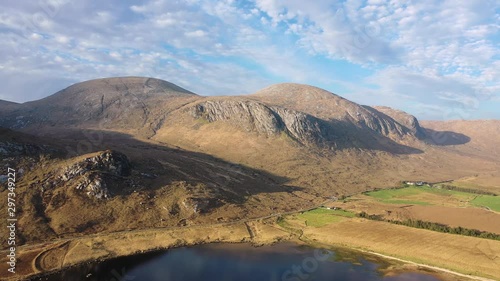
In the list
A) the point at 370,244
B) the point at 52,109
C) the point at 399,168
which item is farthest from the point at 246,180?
the point at 52,109

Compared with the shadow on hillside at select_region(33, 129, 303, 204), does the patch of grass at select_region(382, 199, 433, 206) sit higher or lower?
lower

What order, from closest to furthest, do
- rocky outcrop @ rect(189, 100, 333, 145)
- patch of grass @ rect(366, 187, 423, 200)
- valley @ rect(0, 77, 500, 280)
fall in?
valley @ rect(0, 77, 500, 280)
patch of grass @ rect(366, 187, 423, 200)
rocky outcrop @ rect(189, 100, 333, 145)

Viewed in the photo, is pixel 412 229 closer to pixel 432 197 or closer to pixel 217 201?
pixel 217 201

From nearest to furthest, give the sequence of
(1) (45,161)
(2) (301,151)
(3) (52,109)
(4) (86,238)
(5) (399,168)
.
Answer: (4) (86,238) < (1) (45,161) < (2) (301,151) < (5) (399,168) < (3) (52,109)

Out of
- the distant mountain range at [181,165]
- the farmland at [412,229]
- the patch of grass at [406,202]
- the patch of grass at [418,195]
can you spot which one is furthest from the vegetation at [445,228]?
the distant mountain range at [181,165]

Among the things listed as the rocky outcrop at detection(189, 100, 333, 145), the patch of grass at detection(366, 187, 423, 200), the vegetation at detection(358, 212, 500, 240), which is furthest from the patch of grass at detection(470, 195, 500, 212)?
the rocky outcrop at detection(189, 100, 333, 145)

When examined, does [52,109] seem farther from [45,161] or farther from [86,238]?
[86,238]

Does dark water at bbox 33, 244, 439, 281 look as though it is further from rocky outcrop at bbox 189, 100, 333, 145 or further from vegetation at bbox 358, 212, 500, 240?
rocky outcrop at bbox 189, 100, 333, 145
